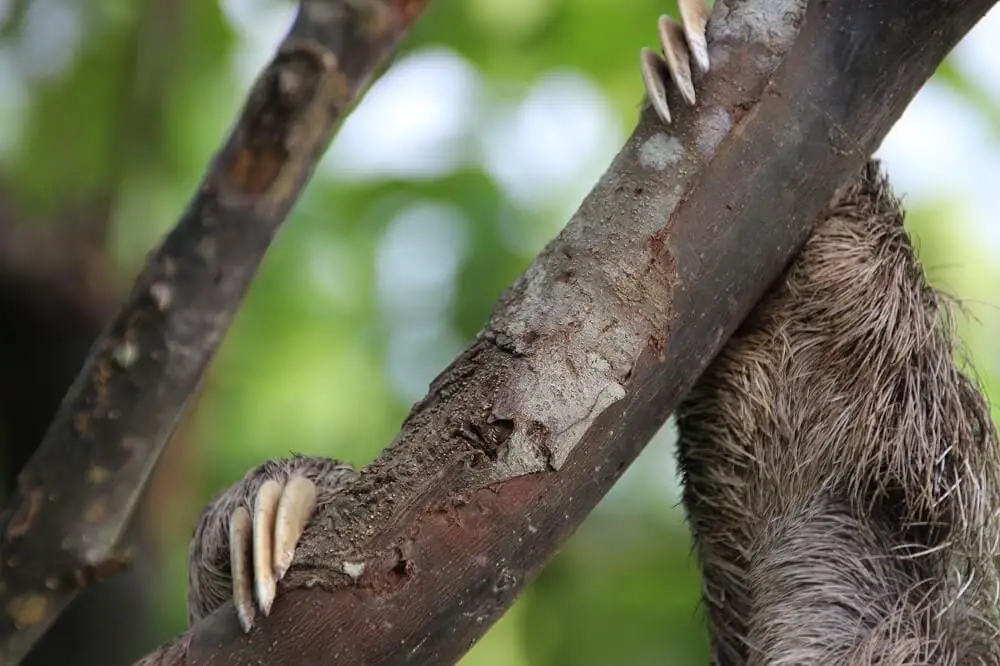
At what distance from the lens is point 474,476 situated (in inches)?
93.0

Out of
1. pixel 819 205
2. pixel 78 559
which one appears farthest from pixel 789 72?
pixel 78 559

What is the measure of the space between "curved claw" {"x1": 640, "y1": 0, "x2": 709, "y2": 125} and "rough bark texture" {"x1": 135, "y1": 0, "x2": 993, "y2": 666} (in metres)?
0.04

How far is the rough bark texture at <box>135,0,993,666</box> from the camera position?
2318mm

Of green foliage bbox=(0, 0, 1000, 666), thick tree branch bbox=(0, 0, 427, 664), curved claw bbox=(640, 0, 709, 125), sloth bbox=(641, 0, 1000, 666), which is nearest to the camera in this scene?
thick tree branch bbox=(0, 0, 427, 664)

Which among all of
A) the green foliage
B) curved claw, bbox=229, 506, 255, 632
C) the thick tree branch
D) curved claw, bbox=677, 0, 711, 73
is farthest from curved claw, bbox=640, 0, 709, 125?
the green foliage

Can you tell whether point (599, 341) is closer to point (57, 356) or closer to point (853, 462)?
point (853, 462)

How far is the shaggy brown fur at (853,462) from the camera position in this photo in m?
3.08

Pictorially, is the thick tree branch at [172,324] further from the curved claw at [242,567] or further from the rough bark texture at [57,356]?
the rough bark texture at [57,356]

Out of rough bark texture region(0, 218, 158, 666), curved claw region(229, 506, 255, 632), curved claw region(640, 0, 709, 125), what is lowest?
curved claw region(229, 506, 255, 632)

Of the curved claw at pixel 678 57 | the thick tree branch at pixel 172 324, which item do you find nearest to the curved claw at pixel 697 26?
the curved claw at pixel 678 57

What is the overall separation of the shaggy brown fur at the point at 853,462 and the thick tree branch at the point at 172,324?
174cm

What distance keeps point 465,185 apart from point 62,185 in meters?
2.21

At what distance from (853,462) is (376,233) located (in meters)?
4.41

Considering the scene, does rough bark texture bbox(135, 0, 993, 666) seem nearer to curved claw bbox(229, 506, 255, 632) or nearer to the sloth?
curved claw bbox(229, 506, 255, 632)
